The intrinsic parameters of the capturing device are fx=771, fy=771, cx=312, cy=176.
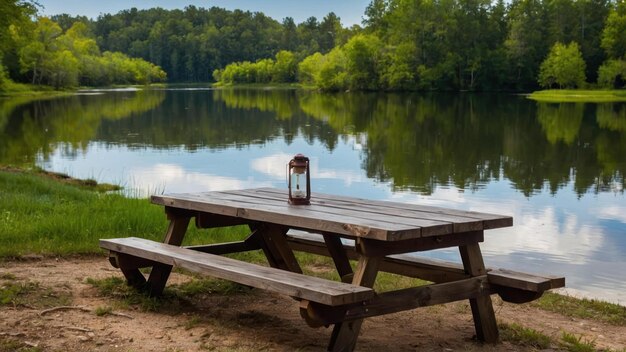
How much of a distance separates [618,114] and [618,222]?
37822 millimetres

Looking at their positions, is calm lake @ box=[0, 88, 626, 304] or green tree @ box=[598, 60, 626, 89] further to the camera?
green tree @ box=[598, 60, 626, 89]

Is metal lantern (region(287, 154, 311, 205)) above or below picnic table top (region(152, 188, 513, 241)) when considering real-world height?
above

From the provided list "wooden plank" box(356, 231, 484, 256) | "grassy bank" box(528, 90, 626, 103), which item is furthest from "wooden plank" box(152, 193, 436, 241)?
"grassy bank" box(528, 90, 626, 103)

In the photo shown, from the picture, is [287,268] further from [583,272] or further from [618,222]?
[618,222]

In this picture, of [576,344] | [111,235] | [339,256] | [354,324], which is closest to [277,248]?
[339,256]

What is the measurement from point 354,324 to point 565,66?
3241 inches

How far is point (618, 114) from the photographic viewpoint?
159 feet

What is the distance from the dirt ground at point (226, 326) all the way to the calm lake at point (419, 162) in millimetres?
2950

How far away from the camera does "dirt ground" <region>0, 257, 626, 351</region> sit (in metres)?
5.01

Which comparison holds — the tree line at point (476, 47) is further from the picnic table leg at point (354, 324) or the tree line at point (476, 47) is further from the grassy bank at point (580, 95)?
the picnic table leg at point (354, 324)

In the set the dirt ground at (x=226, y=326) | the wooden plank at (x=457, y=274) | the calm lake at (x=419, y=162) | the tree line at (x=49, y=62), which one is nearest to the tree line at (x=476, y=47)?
the tree line at (x=49, y=62)

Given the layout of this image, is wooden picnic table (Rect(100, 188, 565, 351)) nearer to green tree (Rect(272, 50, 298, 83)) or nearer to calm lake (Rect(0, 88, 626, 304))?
calm lake (Rect(0, 88, 626, 304))

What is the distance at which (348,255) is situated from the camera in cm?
645

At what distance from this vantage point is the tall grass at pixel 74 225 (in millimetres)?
7988
